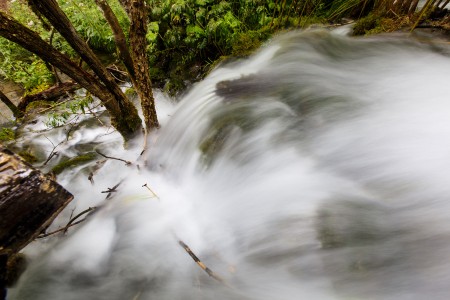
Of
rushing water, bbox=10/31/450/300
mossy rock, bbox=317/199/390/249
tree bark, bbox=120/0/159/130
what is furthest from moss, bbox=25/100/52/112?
mossy rock, bbox=317/199/390/249

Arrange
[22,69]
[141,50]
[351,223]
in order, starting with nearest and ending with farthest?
[351,223], [141,50], [22,69]

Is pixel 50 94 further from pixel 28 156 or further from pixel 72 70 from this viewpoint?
pixel 72 70

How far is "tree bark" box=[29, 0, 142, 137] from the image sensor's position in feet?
7.49

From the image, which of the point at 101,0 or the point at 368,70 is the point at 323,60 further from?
the point at 101,0

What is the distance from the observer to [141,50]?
276 centimetres

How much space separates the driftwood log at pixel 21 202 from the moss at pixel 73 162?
1.99m

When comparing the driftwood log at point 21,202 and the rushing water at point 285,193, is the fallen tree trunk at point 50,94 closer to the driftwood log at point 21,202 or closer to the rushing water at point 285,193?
the rushing water at point 285,193

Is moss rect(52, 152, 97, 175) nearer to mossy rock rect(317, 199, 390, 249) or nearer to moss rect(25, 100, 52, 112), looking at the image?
moss rect(25, 100, 52, 112)

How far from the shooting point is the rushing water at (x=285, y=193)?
1.98 meters

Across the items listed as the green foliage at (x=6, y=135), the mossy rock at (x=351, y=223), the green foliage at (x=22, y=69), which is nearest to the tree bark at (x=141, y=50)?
the mossy rock at (x=351, y=223)

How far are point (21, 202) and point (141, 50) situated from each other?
169cm

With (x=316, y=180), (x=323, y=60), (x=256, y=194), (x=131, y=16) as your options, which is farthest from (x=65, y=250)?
(x=323, y=60)

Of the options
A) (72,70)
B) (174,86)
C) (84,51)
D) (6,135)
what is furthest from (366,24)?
(6,135)

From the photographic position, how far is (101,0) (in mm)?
3320
